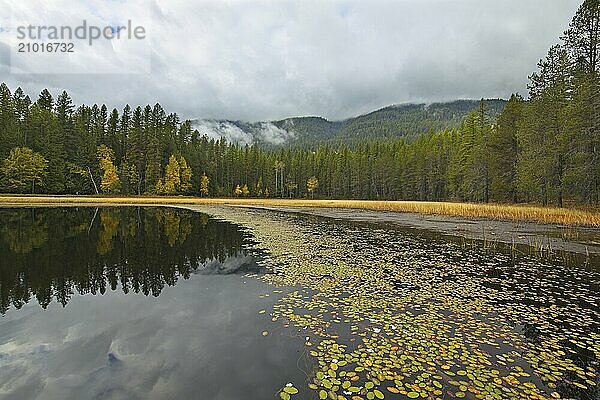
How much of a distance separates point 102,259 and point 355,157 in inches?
4072

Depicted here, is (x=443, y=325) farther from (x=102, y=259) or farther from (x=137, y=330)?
(x=102, y=259)

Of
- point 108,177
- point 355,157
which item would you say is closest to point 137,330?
point 108,177

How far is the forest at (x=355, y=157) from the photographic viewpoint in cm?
2984

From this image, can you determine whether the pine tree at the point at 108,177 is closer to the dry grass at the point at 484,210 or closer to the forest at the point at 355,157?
the forest at the point at 355,157

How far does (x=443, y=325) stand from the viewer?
714 centimetres

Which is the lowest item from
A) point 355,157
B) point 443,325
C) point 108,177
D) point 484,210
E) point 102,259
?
point 443,325

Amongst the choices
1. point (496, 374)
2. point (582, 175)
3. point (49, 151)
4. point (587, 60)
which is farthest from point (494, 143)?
point (49, 151)

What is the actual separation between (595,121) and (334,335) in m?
30.6

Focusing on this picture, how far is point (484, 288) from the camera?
9984mm

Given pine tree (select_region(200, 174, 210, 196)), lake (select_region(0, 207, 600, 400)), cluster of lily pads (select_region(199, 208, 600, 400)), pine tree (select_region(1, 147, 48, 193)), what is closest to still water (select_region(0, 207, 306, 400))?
lake (select_region(0, 207, 600, 400))

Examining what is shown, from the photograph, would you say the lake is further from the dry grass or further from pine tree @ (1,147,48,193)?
pine tree @ (1,147,48,193)

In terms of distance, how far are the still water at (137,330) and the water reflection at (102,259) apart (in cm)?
6

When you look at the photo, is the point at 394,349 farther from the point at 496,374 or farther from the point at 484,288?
the point at 484,288

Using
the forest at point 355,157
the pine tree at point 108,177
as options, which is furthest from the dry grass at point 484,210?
the pine tree at point 108,177
